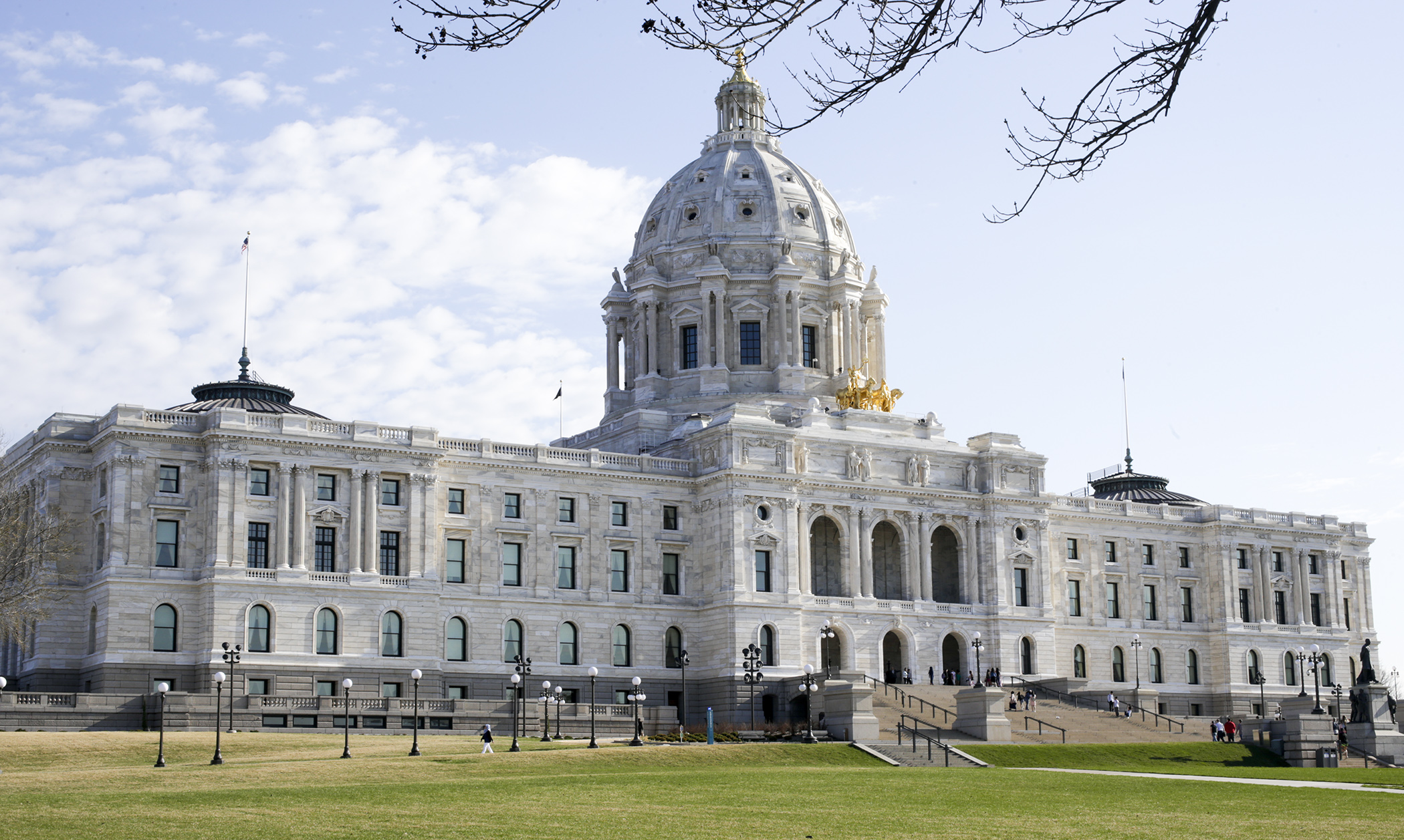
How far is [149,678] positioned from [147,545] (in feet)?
19.2

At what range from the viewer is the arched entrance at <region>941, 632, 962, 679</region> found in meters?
92.5

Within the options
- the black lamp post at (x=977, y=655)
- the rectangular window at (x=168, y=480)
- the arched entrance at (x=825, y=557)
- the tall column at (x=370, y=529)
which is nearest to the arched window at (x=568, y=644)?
the tall column at (x=370, y=529)

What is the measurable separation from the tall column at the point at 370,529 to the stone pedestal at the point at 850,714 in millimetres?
22370

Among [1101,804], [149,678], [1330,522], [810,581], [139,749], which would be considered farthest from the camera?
[1330,522]

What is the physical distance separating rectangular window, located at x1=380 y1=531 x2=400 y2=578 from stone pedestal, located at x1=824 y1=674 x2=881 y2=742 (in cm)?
2202

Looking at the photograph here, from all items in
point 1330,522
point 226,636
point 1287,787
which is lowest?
point 1287,787

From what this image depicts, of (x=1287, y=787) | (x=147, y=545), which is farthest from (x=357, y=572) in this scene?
(x=1287, y=787)

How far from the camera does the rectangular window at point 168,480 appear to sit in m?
75.6

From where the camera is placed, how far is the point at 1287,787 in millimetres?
45656

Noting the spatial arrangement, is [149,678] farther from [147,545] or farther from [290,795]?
[290,795]

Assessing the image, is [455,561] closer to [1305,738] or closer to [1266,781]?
[1305,738]

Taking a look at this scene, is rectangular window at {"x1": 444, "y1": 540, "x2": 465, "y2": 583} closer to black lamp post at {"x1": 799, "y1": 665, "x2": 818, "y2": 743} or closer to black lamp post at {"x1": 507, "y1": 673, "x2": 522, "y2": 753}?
black lamp post at {"x1": 799, "y1": 665, "x2": 818, "y2": 743}

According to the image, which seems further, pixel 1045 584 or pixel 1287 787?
pixel 1045 584

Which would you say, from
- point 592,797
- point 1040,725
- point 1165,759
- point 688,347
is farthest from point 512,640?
point 592,797
